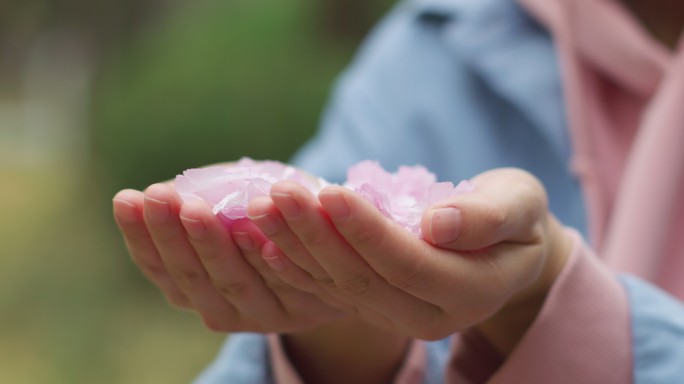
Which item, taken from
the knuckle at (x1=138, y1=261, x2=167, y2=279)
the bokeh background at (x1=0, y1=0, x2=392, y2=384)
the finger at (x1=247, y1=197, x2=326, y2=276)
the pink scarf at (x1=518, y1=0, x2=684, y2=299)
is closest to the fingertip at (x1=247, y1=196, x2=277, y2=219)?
the finger at (x1=247, y1=197, x2=326, y2=276)

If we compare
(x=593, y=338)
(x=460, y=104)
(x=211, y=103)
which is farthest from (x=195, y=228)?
(x=211, y=103)

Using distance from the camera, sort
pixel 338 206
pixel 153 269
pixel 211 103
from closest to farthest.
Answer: pixel 338 206
pixel 153 269
pixel 211 103

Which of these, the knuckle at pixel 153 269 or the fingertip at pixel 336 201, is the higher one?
the fingertip at pixel 336 201

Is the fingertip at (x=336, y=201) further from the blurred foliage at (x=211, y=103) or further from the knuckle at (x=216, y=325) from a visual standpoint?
the blurred foliage at (x=211, y=103)

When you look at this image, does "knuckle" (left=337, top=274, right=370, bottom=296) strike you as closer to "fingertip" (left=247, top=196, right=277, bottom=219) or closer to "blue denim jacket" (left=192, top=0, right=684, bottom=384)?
"fingertip" (left=247, top=196, right=277, bottom=219)

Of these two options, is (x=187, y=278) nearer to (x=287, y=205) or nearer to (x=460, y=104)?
(x=287, y=205)

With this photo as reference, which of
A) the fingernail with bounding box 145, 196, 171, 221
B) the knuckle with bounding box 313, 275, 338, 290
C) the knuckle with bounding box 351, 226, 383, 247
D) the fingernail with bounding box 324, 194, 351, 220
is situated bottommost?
the knuckle with bounding box 313, 275, 338, 290

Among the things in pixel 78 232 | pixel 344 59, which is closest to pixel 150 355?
pixel 78 232

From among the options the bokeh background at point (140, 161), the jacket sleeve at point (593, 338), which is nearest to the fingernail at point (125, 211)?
the jacket sleeve at point (593, 338)
